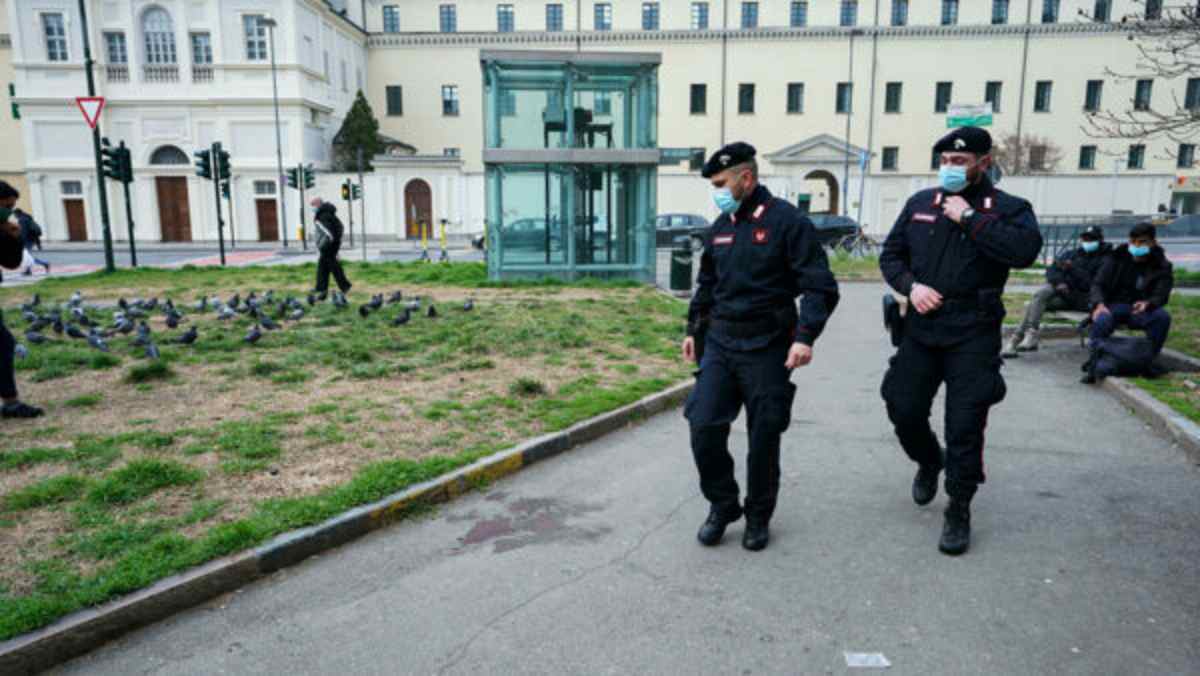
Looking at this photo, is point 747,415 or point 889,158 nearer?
point 747,415

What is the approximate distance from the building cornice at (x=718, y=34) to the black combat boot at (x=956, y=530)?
1941 inches

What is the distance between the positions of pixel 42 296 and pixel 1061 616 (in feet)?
55.9

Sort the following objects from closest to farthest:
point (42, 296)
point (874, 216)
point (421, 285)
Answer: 1. point (42, 296)
2. point (421, 285)
3. point (874, 216)

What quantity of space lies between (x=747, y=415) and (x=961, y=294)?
48.0 inches

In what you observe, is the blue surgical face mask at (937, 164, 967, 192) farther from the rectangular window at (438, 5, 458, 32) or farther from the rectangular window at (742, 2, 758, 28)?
the rectangular window at (438, 5, 458, 32)

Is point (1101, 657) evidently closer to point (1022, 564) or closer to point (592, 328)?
point (1022, 564)

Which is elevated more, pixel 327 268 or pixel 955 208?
pixel 955 208

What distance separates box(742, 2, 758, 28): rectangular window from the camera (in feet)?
164

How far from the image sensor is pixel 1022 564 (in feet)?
12.8

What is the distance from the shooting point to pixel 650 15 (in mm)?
50656

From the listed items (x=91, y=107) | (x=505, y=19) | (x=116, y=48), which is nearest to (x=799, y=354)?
(x=91, y=107)

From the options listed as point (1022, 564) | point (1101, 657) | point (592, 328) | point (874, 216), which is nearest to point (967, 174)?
point (1022, 564)

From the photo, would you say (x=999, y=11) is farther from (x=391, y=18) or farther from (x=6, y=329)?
(x=6, y=329)

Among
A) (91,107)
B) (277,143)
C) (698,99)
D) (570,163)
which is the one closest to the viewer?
(570,163)
